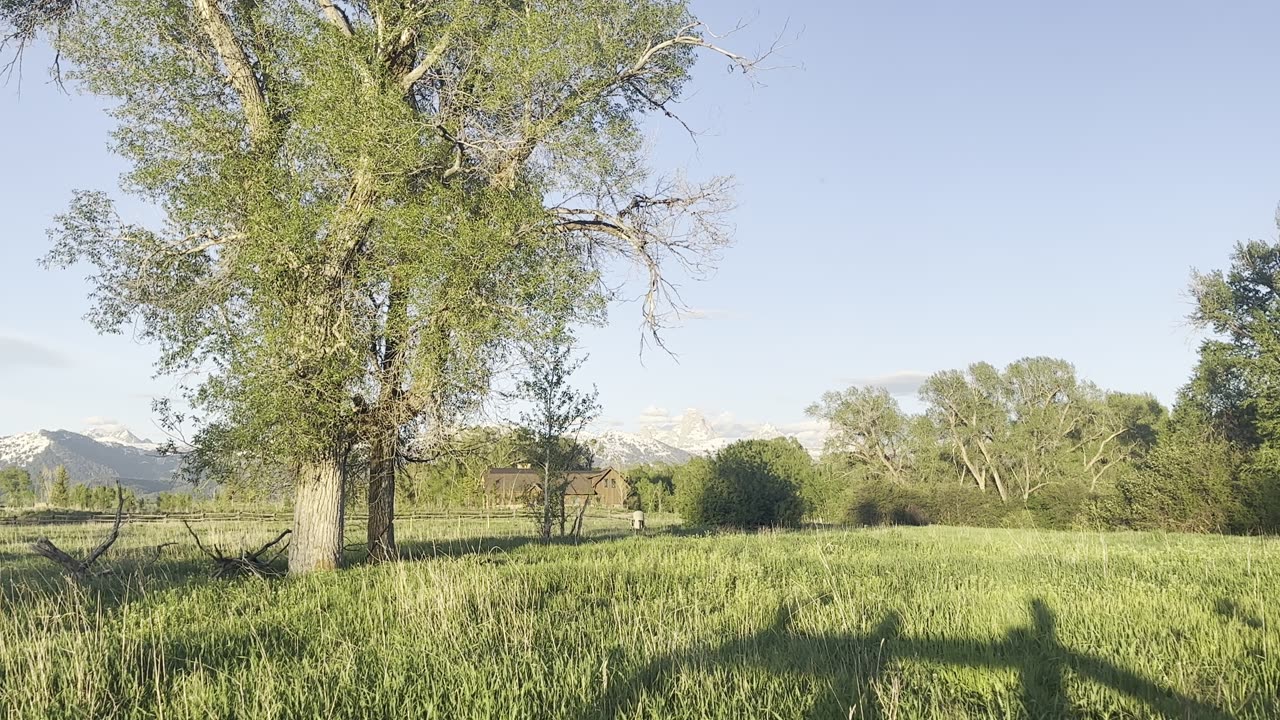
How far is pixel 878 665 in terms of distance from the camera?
17.3 feet

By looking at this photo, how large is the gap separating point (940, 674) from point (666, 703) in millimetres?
1982

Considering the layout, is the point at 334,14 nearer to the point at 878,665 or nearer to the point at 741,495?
the point at 878,665

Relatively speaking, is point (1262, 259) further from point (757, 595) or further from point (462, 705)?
point (462, 705)

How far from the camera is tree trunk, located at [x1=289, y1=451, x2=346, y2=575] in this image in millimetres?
11914

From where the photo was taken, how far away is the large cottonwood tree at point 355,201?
440 inches

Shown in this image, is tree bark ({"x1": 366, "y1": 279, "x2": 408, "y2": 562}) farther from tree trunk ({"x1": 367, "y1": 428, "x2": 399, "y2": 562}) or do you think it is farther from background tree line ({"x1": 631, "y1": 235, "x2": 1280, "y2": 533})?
background tree line ({"x1": 631, "y1": 235, "x2": 1280, "y2": 533})

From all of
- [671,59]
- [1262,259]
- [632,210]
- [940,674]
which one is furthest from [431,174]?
[1262,259]

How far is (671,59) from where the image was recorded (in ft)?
48.3

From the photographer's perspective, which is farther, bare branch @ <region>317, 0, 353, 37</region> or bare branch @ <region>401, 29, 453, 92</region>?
bare branch @ <region>317, 0, 353, 37</region>

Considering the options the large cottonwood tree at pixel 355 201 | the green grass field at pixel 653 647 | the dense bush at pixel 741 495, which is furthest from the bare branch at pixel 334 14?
the dense bush at pixel 741 495

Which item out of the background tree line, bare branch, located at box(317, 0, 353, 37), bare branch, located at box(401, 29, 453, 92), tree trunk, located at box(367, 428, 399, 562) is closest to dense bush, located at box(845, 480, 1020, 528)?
the background tree line

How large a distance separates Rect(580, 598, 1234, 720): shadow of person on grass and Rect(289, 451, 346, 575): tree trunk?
25.6ft

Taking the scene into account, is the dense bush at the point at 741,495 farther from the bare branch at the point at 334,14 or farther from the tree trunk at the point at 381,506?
the bare branch at the point at 334,14

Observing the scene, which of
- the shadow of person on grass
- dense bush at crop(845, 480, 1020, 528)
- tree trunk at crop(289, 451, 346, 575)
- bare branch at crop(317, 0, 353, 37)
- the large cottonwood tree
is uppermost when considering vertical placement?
bare branch at crop(317, 0, 353, 37)
